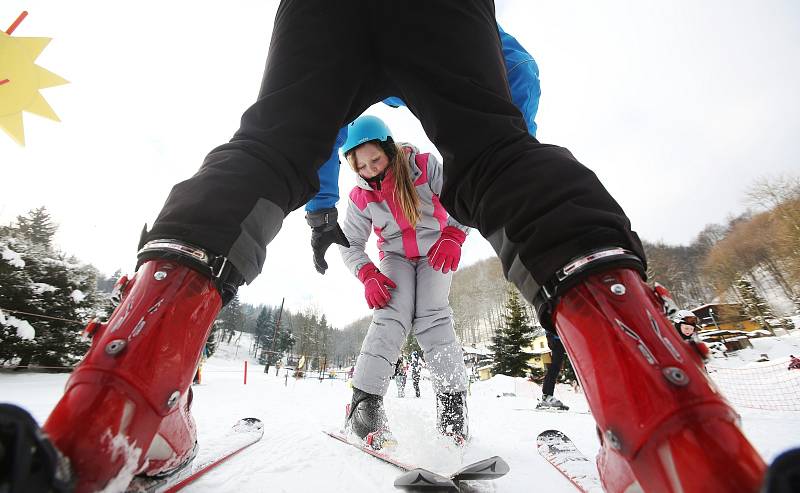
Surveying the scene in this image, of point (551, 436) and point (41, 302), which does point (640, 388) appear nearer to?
point (551, 436)

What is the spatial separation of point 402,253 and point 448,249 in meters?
0.47

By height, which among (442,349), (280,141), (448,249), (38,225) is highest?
(38,225)

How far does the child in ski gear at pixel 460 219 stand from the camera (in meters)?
0.40

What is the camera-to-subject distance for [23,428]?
31cm

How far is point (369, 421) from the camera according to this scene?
1.73 meters

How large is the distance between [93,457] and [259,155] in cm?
56

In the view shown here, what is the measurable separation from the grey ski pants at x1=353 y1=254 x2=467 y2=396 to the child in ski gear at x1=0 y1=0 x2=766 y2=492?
1298 mm

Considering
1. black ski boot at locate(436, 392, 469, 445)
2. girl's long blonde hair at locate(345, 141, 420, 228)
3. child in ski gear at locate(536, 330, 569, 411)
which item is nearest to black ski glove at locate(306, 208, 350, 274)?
girl's long blonde hair at locate(345, 141, 420, 228)

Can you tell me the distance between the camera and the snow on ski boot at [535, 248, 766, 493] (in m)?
0.36

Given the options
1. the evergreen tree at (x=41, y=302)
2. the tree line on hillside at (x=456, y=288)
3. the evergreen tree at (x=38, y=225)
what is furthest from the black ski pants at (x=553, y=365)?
the evergreen tree at (x=38, y=225)

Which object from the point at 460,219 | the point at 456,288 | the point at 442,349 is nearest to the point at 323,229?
the point at 442,349

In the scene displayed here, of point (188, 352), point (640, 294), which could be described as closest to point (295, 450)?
point (188, 352)

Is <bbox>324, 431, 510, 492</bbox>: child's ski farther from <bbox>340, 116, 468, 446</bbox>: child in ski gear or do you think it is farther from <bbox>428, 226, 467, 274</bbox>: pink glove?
<bbox>428, 226, 467, 274</bbox>: pink glove

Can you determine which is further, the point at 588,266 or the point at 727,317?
the point at 727,317
